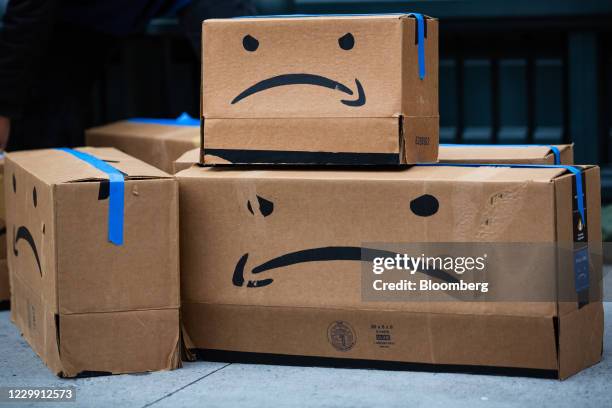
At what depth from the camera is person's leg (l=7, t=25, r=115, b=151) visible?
13.4 ft

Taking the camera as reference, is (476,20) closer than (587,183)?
No

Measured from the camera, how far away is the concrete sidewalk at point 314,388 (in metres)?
2.41

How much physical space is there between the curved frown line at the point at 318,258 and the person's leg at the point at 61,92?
1.67m

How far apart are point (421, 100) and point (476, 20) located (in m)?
1.59

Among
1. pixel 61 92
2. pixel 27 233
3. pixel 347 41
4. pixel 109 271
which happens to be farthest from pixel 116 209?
pixel 61 92

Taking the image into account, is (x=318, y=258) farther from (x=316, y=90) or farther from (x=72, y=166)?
(x=72, y=166)

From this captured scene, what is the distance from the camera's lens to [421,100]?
2807 millimetres

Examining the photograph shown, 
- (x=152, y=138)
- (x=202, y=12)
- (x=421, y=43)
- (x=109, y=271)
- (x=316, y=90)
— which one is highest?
(x=202, y=12)

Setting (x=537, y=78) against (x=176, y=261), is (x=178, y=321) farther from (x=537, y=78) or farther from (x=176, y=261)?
(x=537, y=78)

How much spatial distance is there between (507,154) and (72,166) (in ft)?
4.03

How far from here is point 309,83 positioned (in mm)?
2734

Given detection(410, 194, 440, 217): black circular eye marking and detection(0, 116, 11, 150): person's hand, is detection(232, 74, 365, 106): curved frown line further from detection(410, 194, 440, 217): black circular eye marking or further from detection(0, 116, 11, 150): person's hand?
detection(0, 116, 11, 150): person's hand

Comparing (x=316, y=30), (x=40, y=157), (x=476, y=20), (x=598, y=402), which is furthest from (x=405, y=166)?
(x=476, y=20)

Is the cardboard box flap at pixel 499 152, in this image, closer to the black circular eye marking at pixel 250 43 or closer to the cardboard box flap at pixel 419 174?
the cardboard box flap at pixel 419 174
